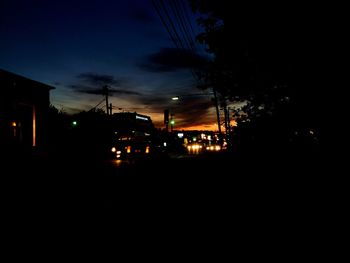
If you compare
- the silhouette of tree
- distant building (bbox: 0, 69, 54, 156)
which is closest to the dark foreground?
the silhouette of tree

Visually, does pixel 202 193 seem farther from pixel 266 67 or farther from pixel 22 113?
pixel 22 113

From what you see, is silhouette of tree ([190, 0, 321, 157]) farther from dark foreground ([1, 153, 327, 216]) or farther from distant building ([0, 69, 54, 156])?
distant building ([0, 69, 54, 156])

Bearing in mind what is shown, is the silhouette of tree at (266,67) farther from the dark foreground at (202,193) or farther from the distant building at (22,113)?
the distant building at (22,113)

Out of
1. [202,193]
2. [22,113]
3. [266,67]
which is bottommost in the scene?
[202,193]

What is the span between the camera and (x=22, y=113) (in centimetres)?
2156

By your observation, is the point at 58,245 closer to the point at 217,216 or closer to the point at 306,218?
the point at 217,216

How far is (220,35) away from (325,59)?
3.86 metres

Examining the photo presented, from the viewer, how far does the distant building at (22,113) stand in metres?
19.2

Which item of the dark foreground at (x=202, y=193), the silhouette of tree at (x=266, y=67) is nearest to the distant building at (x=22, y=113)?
the dark foreground at (x=202, y=193)

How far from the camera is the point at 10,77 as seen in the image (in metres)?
19.6

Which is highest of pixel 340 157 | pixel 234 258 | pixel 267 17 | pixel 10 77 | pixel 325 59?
pixel 10 77

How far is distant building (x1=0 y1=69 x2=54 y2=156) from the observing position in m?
19.2

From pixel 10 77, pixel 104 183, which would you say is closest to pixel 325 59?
pixel 104 183

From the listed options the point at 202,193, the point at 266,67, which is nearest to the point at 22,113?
the point at 202,193
